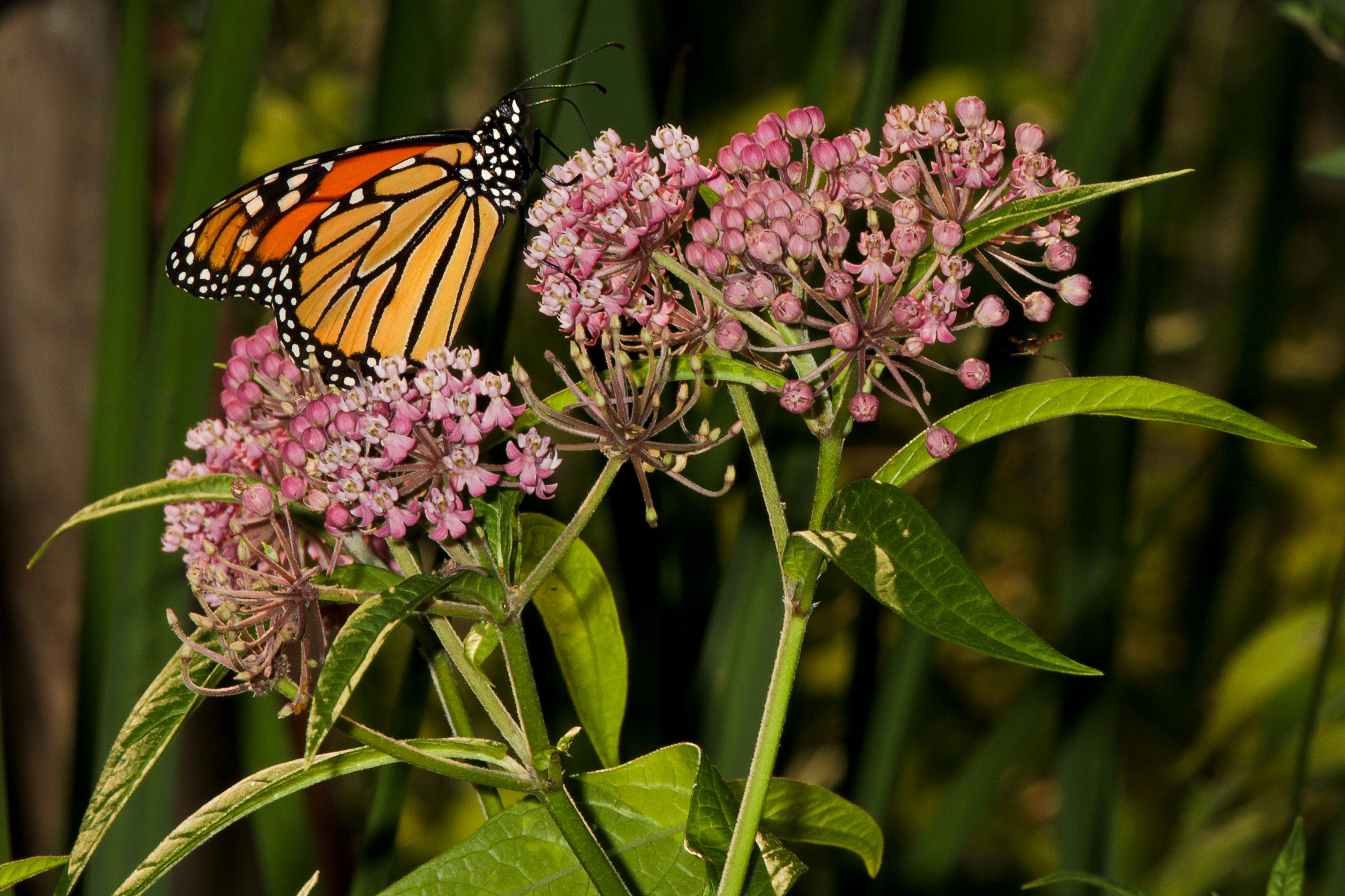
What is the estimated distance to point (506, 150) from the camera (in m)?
1.64

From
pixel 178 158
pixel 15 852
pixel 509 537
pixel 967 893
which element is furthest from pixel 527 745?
pixel 967 893

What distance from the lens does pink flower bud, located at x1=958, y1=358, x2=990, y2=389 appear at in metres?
0.96

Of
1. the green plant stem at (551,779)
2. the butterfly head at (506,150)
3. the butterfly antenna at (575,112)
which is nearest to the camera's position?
the green plant stem at (551,779)

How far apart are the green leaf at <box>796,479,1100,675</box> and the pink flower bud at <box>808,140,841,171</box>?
13.4 inches

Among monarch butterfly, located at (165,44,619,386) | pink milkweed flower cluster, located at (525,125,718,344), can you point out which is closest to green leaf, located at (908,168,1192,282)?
pink milkweed flower cluster, located at (525,125,718,344)

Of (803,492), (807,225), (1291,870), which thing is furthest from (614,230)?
(1291,870)

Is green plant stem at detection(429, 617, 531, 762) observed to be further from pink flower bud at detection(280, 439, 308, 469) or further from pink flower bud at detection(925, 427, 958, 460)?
pink flower bud at detection(925, 427, 958, 460)

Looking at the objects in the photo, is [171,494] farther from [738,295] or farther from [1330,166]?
[1330,166]

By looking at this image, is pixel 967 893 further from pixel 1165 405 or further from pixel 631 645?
pixel 1165 405

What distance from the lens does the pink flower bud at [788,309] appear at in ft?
2.97

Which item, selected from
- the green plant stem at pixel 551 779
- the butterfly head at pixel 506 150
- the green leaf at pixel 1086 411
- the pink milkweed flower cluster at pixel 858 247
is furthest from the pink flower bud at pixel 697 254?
the butterfly head at pixel 506 150

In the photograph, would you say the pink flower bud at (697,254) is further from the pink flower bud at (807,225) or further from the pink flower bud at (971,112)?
the pink flower bud at (971,112)

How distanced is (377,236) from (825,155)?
93 cm

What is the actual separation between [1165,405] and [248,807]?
2.47ft
